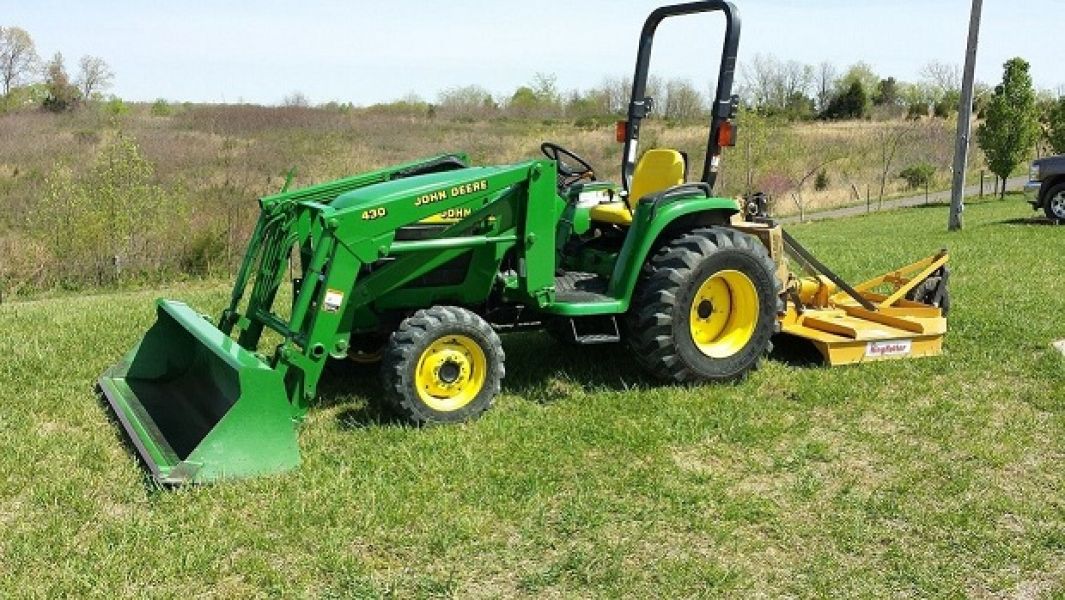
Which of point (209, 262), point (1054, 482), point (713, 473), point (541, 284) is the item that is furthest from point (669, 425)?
point (209, 262)

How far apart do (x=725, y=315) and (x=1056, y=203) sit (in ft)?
40.8

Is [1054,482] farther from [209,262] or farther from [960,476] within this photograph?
[209,262]

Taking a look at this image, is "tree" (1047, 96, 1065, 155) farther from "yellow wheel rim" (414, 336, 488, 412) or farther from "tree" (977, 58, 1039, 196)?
"yellow wheel rim" (414, 336, 488, 412)

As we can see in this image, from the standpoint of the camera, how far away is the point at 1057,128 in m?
25.2

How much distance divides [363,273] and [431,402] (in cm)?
84

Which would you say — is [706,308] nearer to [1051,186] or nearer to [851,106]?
[1051,186]

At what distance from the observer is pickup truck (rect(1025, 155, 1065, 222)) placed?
1600 centimetres

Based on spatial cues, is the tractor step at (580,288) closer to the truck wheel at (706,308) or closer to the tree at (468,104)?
the truck wheel at (706,308)

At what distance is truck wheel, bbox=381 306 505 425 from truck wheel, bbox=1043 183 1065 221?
13999 millimetres

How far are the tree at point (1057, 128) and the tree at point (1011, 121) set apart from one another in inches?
71.0

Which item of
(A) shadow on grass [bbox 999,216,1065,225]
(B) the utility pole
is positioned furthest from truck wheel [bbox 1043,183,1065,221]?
(B) the utility pole

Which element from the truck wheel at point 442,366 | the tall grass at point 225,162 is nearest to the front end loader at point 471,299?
the truck wheel at point 442,366

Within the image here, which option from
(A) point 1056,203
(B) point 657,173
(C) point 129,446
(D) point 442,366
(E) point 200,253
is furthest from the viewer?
(A) point 1056,203

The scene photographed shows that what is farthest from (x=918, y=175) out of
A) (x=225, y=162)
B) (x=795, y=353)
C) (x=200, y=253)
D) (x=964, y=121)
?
(x=795, y=353)
